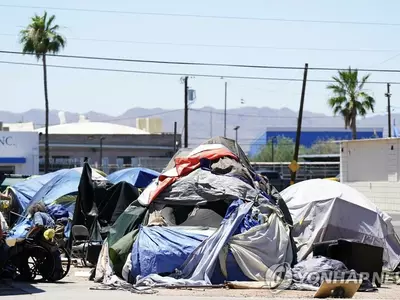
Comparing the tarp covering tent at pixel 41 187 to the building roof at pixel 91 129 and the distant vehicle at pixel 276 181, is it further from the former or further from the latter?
the building roof at pixel 91 129

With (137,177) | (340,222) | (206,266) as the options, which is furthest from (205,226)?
(137,177)

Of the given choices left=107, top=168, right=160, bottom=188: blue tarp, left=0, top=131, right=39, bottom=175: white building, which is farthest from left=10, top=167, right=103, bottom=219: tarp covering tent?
left=0, top=131, right=39, bottom=175: white building

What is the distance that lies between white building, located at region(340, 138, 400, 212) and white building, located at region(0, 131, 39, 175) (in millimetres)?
23114

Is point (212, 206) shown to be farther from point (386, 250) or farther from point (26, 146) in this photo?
point (26, 146)

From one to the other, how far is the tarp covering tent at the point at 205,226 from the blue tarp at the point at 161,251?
2cm

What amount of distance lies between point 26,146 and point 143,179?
36.3 meters

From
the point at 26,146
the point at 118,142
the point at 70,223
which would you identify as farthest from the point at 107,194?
the point at 118,142

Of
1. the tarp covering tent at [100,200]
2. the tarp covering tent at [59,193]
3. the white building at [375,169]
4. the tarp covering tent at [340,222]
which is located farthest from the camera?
the white building at [375,169]

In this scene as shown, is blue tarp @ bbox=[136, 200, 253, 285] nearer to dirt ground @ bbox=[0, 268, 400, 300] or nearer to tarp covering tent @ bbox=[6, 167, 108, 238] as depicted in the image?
dirt ground @ bbox=[0, 268, 400, 300]

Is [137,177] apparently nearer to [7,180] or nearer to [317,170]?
[7,180]

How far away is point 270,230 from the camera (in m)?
16.1

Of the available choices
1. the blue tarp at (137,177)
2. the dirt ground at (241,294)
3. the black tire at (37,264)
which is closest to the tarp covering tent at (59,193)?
the blue tarp at (137,177)

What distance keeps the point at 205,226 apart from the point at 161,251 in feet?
4.58

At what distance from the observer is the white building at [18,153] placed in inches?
2295
